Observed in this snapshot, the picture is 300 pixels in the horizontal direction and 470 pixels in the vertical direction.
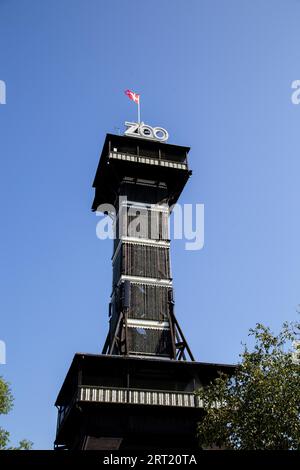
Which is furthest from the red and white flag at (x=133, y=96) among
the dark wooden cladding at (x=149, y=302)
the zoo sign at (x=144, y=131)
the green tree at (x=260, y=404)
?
the green tree at (x=260, y=404)

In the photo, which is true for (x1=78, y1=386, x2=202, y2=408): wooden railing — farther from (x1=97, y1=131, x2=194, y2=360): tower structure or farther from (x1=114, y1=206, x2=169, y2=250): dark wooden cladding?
(x1=114, y1=206, x2=169, y2=250): dark wooden cladding

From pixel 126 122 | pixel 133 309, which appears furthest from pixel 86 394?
pixel 126 122

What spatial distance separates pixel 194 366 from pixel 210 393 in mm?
10995

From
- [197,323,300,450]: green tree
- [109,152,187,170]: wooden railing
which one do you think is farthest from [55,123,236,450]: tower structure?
[197,323,300,450]: green tree

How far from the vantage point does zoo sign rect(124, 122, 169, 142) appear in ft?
174

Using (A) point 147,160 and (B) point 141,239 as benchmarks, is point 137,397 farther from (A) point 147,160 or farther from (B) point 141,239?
(A) point 147,160

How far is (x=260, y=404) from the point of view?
26.6 m

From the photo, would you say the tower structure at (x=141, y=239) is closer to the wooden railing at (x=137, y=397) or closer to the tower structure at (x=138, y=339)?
the tower structure at (x=138, y=339)

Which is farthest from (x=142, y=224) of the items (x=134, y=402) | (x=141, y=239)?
(x=134, y=402)

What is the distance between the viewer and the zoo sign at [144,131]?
5309 centimetres

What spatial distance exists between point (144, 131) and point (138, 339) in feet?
66.3

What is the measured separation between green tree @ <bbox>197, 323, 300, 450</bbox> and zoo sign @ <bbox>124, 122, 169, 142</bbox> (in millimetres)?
28288
